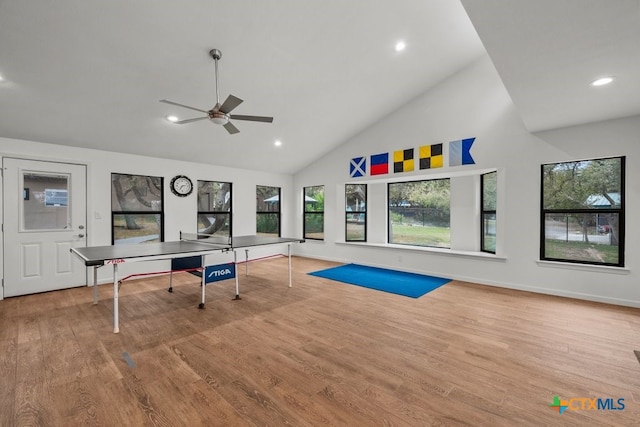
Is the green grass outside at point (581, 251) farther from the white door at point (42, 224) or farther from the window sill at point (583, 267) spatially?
the white door at point (42, 224)

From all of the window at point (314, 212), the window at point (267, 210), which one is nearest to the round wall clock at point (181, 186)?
the window at point (267, 210)

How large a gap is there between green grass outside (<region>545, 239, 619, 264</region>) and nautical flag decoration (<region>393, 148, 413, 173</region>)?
2558 millimetres

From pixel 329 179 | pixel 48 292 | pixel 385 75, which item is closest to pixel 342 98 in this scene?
pixel 385 75

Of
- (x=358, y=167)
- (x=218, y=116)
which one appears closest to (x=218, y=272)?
(x=218, y=116)

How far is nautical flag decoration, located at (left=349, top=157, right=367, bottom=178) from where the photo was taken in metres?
6.18

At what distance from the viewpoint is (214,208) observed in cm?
637

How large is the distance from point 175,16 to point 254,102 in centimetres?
158

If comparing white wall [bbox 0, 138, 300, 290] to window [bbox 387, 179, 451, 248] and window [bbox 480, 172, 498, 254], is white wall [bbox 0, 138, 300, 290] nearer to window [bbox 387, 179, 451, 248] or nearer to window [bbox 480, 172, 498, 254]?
window [bbox 387, 179, 451, 248]

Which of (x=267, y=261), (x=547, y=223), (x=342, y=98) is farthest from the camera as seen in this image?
(x=267, y=261)

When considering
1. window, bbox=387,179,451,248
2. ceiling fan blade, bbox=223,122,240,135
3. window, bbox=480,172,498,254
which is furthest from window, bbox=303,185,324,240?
ceiling fan blade, bbox=223,122,240,135

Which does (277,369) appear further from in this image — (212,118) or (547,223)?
(547,223)

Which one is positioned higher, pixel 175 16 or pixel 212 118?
pixel 175 16

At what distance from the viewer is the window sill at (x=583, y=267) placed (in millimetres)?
3622

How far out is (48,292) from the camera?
13.9ft
